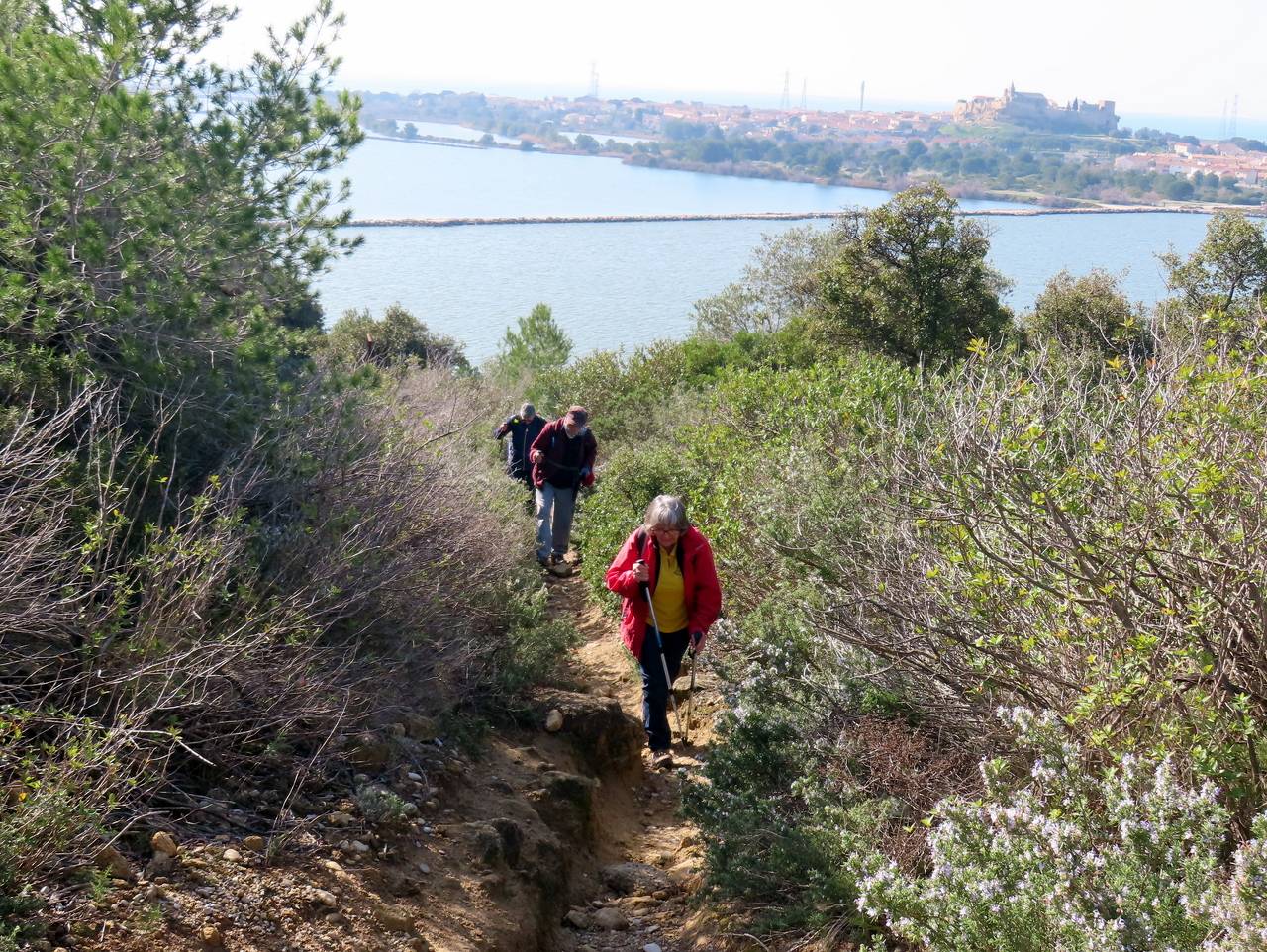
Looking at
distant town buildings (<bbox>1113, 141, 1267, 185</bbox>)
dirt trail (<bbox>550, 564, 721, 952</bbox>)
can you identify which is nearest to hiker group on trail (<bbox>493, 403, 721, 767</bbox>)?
dirt trail (<bbox>550, 564, 721, 952</bbox>)

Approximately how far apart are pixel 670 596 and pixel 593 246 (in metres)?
93.3

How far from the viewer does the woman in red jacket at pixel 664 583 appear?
6488 mm

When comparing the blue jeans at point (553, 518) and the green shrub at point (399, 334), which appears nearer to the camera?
the blue jeans at point (553, 518)

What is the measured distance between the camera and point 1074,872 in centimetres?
346

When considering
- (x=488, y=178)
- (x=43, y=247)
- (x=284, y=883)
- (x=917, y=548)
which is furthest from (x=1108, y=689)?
(x=488, y=178)

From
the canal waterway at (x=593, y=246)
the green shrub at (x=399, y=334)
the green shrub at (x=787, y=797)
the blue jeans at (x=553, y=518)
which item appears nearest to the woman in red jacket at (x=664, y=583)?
the green shrub at (x=787, y=797)

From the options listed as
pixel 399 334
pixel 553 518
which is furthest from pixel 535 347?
pixel 553 518

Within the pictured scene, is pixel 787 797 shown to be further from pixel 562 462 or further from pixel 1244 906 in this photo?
pixel 562 462

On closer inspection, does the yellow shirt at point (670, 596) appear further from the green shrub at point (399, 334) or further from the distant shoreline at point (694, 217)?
the distant shoreline at point (694, 217)

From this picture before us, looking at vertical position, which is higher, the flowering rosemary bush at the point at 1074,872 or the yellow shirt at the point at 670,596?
the flowering rosemary bush at the point at 1074,872

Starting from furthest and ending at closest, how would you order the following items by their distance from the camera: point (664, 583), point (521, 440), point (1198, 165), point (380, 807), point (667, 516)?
1. point (1198, 165)
2. point (521, 440)
3. point (664, 583)
4. point (667, 516)
5. point (380, 807)

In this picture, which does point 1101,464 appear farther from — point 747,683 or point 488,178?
point 488,178

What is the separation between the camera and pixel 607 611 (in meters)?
9.91

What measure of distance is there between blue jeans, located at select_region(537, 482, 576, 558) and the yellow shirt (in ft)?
14.5
